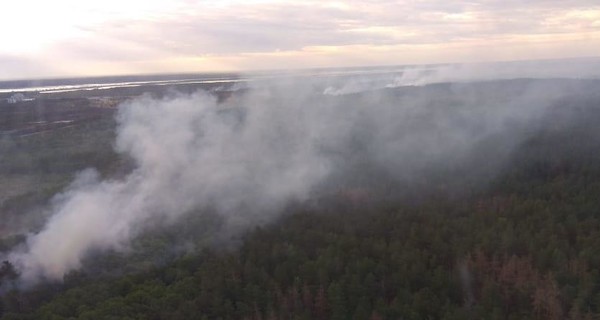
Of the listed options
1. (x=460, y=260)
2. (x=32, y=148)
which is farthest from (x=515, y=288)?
(x=32, y=148)

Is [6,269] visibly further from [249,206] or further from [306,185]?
[306,185]

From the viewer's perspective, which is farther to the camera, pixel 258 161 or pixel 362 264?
pixel 258 161

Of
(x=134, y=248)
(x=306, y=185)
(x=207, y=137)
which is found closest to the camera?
(x=134, y=248)

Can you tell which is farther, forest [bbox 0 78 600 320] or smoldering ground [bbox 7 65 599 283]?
smoldering ground [bbox 7 65 599 283]

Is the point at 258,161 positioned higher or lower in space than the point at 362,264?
higher
